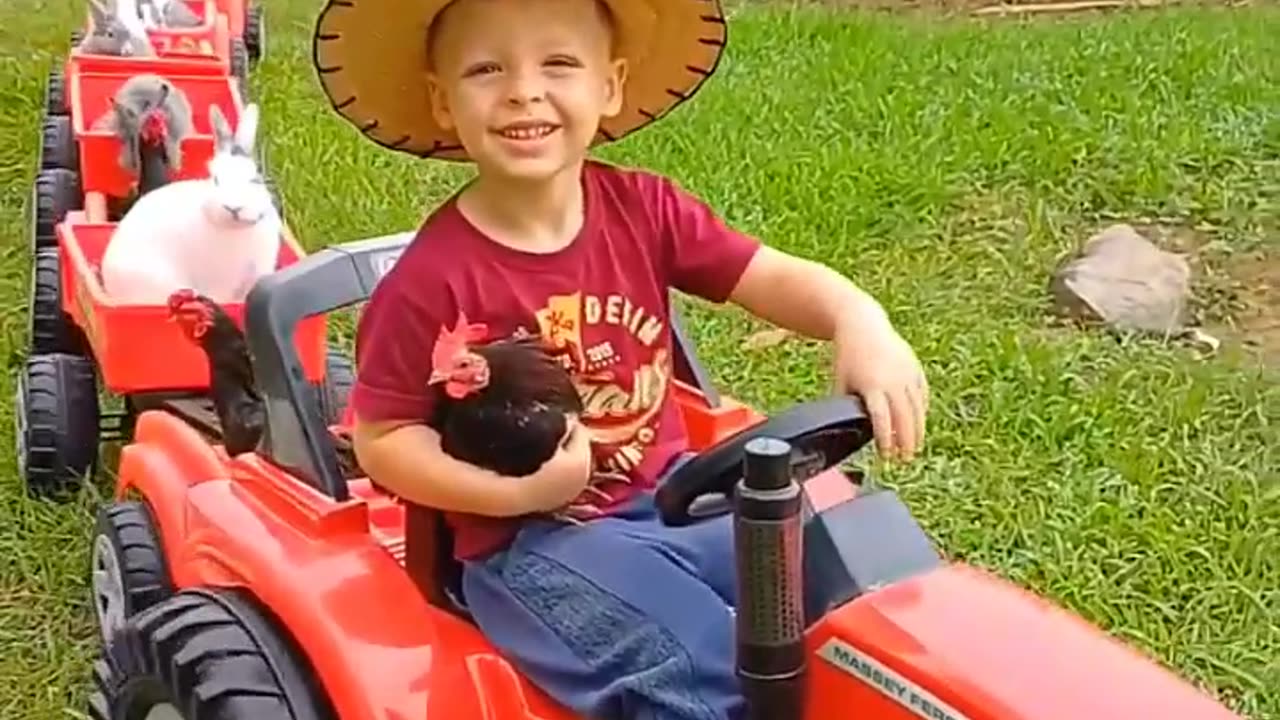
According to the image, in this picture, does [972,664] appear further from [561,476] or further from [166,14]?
[166,14]

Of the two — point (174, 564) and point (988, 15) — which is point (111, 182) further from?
point (988, 15)

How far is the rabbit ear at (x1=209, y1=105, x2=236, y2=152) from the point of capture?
332cm

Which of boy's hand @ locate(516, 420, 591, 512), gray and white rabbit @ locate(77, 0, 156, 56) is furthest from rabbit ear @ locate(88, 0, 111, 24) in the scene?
boy's hand @ locate(516, 420, 591, 512)

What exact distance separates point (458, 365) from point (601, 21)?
0.36 m

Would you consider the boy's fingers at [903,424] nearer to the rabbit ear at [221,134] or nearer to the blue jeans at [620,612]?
the blue jeans at [620,612]

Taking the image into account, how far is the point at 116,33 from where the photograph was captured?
165 inches

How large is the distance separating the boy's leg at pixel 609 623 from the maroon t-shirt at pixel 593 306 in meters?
0.05

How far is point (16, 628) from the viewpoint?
2.93 meters

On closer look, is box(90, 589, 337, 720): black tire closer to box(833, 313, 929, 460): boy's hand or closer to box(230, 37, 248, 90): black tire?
box(833, 313, 929, 460): boy's hand

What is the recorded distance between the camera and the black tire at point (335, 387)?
3049 mm

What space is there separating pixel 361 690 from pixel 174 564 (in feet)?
2.16

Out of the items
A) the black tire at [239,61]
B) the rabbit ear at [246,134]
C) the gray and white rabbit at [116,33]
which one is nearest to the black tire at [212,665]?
the rabbit ear at [246,134]

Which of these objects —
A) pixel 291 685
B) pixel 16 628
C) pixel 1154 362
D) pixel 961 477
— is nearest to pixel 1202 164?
pixel 1154 362

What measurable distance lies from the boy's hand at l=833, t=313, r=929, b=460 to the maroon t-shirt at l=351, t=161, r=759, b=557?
0.71 feet
